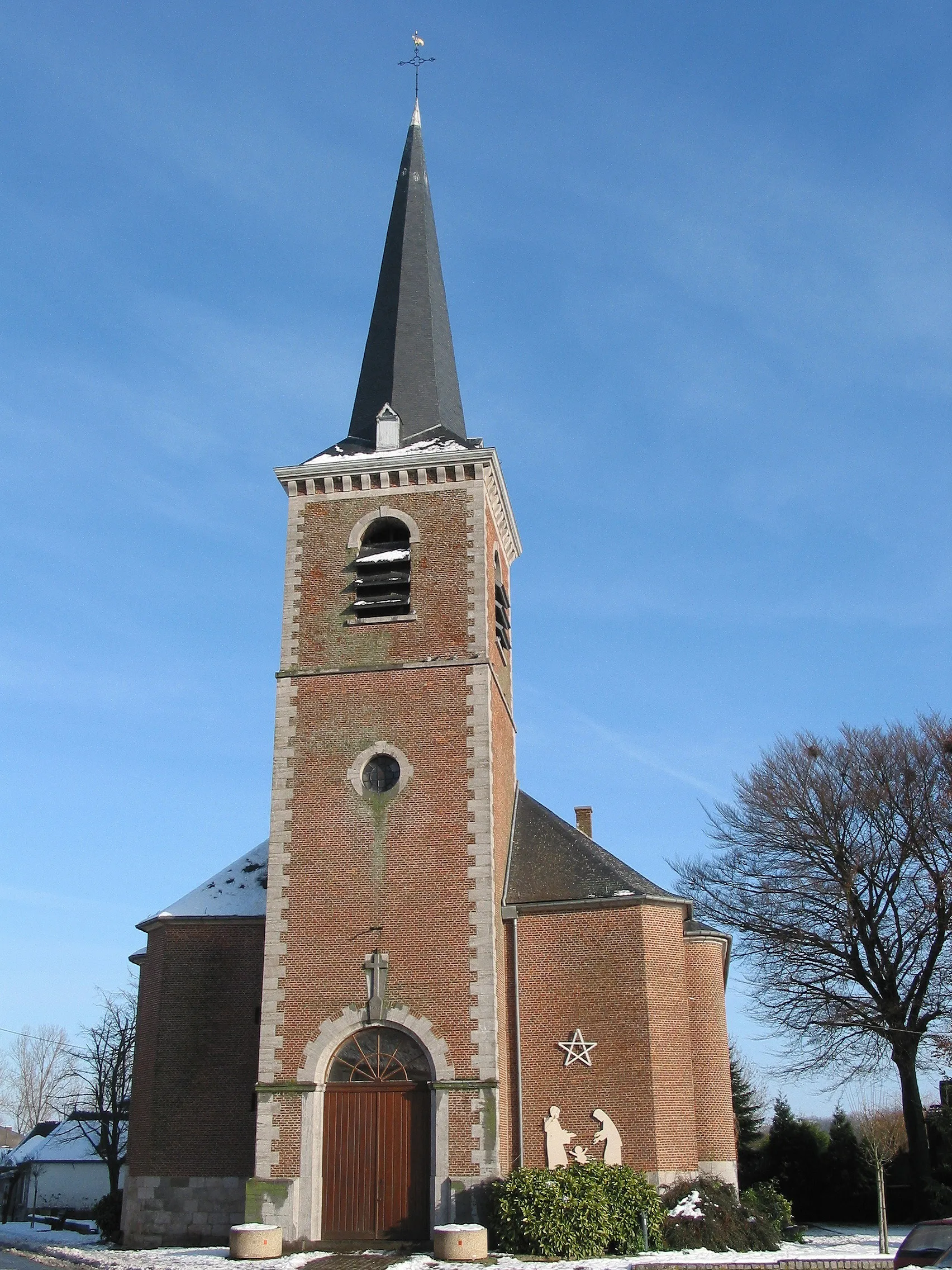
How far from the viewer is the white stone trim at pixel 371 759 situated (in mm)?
18875

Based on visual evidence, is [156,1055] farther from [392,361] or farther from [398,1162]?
[392,361]

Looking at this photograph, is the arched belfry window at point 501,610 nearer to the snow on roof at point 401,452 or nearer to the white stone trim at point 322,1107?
the snow on roof at point 401,452

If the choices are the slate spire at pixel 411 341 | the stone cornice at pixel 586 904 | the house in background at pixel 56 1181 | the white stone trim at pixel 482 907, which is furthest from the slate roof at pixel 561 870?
the house in background at pixel 56 1181

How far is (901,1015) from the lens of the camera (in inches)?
1067

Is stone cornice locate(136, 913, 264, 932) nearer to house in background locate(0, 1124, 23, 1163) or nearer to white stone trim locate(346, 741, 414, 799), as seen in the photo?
white stone trim locate(346, 741, 414, 799)

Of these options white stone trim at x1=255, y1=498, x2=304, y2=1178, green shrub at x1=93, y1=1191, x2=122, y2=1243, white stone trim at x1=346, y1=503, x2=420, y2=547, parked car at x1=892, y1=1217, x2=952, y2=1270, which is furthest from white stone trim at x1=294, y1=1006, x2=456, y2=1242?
white stone trim at x1=346, y1=503, x2=420, y2=547

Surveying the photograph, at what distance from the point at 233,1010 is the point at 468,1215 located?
5763mm

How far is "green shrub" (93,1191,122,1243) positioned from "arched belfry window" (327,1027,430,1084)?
5.83 meters

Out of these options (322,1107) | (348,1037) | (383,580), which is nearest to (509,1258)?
(322,1107)

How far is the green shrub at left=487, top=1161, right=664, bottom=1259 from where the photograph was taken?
15.5 metres

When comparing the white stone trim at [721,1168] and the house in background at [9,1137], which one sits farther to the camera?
the house in background at [9,1137]

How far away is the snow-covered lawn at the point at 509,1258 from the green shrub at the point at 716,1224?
0.20 meters

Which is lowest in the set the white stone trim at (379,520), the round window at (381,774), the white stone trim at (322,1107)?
the white stone trim at (322,1107)

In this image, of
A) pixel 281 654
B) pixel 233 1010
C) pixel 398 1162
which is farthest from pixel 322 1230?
pixel 281 654
